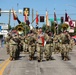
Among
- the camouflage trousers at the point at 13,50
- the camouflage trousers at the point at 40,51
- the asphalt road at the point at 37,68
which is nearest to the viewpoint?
the asphalt road at the point at 37,68

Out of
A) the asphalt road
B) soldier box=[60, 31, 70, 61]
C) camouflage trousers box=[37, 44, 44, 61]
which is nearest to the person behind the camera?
the asphalt road

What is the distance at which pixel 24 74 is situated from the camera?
1384 cm

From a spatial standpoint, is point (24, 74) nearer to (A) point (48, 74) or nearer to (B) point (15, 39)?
(A) point (48, 74)

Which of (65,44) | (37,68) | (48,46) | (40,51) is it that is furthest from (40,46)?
(37,68)

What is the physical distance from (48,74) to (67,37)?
7.47 metres

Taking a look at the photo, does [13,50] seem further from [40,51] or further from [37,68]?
[37,68]

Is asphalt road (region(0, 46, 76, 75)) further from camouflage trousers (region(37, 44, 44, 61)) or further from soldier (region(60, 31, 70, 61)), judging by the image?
soldier (region(60, 31, 70, 61))

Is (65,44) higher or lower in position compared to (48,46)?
higher

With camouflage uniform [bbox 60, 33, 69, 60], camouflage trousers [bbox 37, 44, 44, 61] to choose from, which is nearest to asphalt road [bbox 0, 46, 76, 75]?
camouflage trousers [bbox 37, 44, 44, 61]

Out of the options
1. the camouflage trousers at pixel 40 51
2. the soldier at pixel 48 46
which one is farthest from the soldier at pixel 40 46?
the soldier at pixel 48 46

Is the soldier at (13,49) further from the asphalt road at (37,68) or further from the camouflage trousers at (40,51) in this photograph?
the asphalt road at (37,68)

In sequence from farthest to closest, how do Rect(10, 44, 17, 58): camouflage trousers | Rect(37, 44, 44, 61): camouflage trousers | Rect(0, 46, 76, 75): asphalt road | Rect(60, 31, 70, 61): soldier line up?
Rect(10, 44, 17, 58): camouflage trousers
Rect(60, 31, 70, 61): soldier
Rect(37, 44, 44, 61): camouflage trousers
Rect(0, 46, 76, 75): asphalt road

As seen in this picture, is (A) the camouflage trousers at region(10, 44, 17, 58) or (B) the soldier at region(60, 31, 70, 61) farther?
(A) the camouflage trousers at region(10, 44, 17, 58)

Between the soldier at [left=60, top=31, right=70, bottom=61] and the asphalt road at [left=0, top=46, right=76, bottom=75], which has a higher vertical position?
the soldier at [left=60, top=31, right=70, bottom=61]
